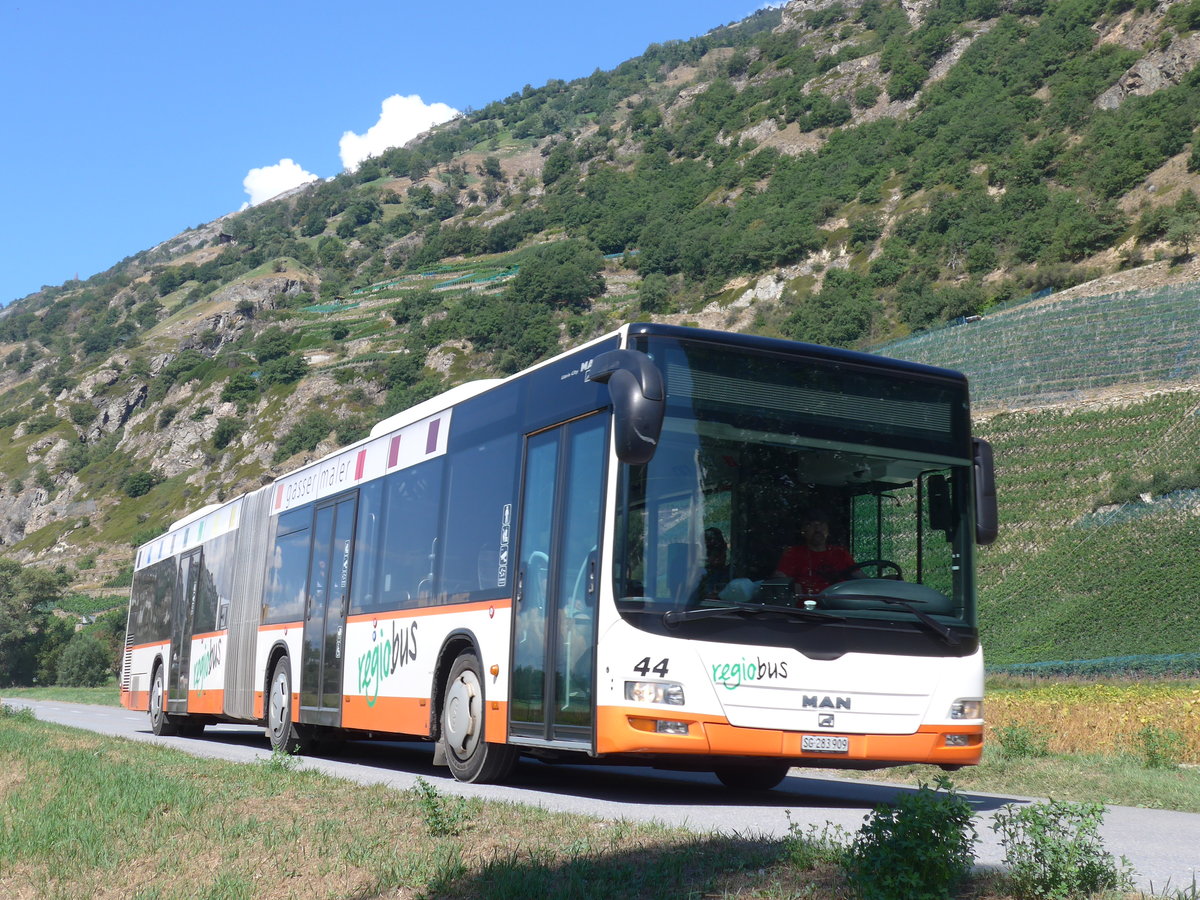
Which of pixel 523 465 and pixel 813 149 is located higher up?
pixel 813 149

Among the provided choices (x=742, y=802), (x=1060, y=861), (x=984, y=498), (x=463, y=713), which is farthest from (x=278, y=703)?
(x=1060, y=861)

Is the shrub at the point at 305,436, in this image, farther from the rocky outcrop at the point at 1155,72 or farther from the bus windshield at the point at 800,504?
the bus windshield at the point at 800,504

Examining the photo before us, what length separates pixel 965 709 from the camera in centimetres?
870

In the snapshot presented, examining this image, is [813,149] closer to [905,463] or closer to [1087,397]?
[1087,397]

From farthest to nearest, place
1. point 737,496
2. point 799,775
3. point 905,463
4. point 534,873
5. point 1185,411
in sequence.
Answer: point 1185,411 < point 799,775 < point 905,463 < point 737,496 < point 534,873

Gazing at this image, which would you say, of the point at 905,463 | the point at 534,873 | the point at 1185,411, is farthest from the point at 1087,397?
the point at 534,873

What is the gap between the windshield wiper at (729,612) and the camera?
8.08m

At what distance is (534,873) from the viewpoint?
17.5 ft

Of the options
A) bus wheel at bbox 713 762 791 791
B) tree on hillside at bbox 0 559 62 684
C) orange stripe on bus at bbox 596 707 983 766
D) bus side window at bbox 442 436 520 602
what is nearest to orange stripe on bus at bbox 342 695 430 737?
bus side window at bbox 442 436 520 602

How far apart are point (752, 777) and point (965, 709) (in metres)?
2.43

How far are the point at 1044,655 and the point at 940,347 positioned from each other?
39954 mm

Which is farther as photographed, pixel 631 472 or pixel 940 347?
pixel 940 347

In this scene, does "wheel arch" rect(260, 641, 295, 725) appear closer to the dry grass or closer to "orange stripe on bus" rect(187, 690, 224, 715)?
"orange stripe on bus" rect(187, 690, 224, 715)

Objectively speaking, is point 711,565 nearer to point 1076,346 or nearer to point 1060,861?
point 1060,861
